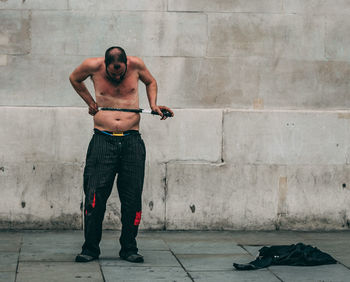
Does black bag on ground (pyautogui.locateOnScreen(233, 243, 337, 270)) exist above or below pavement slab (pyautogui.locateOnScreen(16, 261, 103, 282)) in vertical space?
above

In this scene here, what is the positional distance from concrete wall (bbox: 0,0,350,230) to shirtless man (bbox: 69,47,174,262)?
5.02 ft

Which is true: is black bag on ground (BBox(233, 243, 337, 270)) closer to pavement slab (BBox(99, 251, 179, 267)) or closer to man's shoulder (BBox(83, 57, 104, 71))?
pavement slab (BBox(99, 251, 179, 267))

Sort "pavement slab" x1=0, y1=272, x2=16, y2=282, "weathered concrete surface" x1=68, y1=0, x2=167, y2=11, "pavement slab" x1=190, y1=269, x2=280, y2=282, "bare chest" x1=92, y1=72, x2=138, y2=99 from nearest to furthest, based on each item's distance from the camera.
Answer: "pavement slab" x1=0, y1=272, x2=16, y2=282
"pavement slab" x1=190, y1=269, x2=280, y2=282
"bare chest" x1=92, y1=72, x2=138, y2=99
"weathered concrete surface" x1=68, y1=0, x2=167, y2=11

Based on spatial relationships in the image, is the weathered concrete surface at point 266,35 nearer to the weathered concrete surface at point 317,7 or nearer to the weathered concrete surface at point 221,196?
the weathered concrete surface at point 317,7

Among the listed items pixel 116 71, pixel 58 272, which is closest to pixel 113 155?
pixel 116 71

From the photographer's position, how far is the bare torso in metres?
6.74

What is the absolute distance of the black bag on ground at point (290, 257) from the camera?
657 centimetres

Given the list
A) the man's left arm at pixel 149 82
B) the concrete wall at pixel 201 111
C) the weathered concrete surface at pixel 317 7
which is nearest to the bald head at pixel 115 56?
the man's left arm at pixel 149 82

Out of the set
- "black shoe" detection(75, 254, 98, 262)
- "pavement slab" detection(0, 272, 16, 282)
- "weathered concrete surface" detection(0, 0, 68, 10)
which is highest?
"weathered concrete surface" detection(0, 0, 68, 10)

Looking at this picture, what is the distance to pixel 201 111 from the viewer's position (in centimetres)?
840

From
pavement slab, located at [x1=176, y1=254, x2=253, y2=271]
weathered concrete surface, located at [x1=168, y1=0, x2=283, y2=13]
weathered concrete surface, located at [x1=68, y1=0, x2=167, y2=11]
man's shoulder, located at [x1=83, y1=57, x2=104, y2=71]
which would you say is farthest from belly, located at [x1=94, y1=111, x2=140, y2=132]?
weathered concrete surface, located at [x1=168, y1=0, x2=283, y2=13]

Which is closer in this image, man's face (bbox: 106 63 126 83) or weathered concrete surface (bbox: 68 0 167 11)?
man's face (bbox: 106 63 126 83)

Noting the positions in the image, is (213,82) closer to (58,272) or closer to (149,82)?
(149,82)

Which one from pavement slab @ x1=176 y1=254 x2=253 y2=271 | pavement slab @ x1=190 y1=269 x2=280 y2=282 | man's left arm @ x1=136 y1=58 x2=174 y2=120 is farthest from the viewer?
man's left arm @ x1=136 y1=58 x2=174 y2=120
